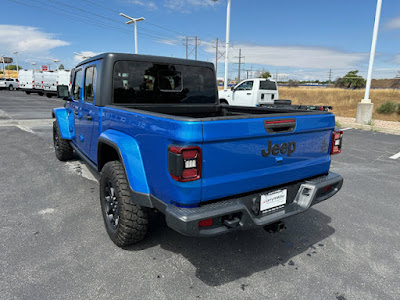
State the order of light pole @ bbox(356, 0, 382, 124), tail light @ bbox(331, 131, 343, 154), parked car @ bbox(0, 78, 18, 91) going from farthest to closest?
parked car @ bbox(0, 78, 18, 91), light pole @ bbox(356, 0, 382, 124), tail light @ bbox(331, 131, 343, 154)

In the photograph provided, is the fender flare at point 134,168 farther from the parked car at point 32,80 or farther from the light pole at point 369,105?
the parked car at point 32,80

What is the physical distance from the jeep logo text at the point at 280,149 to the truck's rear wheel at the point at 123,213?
125 centimetres

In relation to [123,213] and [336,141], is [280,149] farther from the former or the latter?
[123,213]

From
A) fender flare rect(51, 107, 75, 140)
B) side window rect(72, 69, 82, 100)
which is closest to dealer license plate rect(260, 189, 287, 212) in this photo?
side window rect(72, 69, 82, 100)

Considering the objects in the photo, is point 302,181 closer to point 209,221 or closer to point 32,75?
point 209,221

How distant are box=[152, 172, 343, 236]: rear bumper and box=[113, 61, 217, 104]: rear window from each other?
5.75 feet

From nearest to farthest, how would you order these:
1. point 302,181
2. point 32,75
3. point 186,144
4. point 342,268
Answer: point 186,144
point 342,268
point 302,181
point 32,75

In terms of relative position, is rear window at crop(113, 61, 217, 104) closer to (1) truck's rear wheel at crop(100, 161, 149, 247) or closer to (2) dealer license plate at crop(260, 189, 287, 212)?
(1) truck's rear wheel at crop(100, 161, 149, 247)

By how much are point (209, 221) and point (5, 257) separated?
6.74 ft

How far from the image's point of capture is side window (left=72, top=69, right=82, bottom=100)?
173 inches

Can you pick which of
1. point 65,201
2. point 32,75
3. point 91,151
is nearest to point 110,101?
point 91,151

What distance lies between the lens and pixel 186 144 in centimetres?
202

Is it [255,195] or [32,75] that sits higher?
[32,75]

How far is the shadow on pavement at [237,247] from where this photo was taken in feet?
8.59
